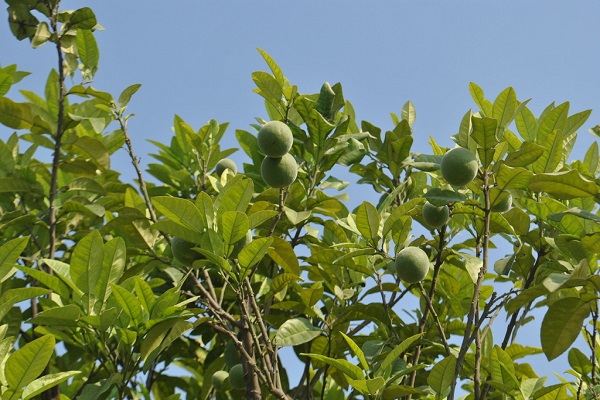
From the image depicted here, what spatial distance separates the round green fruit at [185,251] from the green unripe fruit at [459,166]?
0.88 metres

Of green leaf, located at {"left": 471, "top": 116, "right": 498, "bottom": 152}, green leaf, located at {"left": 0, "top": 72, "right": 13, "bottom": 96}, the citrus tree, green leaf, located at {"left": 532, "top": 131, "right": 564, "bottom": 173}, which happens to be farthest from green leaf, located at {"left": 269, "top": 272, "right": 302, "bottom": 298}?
green leaf, located at {"left": 0, "top": 72, "right": 13, "bottom": 96}

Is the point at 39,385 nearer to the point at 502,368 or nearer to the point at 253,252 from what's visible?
the point at 253,252

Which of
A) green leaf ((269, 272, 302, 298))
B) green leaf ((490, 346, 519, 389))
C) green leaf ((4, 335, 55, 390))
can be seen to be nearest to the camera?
green leaf ((4, 335, 55, 390))

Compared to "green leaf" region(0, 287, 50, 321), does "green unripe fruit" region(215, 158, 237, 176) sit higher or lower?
higher

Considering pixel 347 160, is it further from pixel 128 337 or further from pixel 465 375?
pixel 128 337

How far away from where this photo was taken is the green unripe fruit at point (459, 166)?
2.33 m

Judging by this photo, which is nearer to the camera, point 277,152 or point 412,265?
point 412,265

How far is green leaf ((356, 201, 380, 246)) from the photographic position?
8.57ft

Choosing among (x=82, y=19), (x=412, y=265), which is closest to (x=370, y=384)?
(x=412, y=265)

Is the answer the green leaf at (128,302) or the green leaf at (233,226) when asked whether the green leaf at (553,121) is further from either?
the green leaf at (128,302)

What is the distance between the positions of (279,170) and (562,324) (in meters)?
1.09

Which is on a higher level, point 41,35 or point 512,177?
point 41,35

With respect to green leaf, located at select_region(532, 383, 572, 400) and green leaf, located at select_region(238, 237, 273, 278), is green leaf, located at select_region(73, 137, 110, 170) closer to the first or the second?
green leaf, located at select_region(238, 237, 273, 278)

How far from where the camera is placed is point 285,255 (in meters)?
2.90
